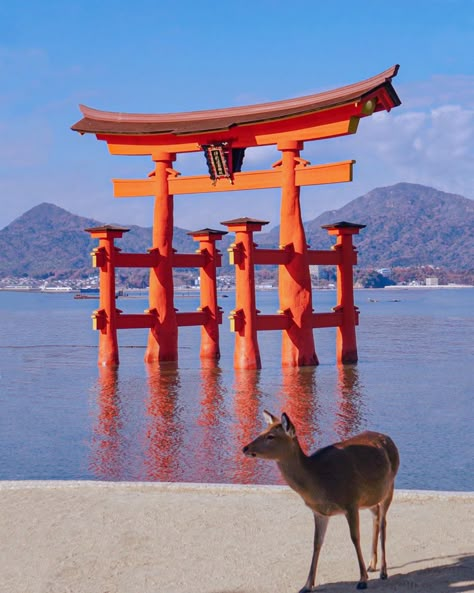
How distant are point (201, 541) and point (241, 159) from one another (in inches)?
702

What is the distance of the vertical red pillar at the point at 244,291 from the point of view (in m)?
22.3

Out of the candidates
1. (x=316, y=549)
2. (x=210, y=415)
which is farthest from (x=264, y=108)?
(x=316, y=549)

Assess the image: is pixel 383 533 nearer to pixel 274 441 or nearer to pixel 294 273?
pixel 274 441

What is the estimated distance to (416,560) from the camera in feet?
20.9

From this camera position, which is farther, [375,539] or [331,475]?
[375,539]

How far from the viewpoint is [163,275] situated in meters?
24.8

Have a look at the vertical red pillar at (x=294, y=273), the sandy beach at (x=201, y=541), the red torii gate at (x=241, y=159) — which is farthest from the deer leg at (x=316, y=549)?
the vertical red pillar at (x=294, y=273)

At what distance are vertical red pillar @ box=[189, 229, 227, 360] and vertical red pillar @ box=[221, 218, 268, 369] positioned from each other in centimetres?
351

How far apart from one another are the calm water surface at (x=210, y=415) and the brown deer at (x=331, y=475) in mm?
4592

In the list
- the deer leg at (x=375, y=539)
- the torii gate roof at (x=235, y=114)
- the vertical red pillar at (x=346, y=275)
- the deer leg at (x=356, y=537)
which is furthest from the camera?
the vertical red pillar at (x=346, y=275)

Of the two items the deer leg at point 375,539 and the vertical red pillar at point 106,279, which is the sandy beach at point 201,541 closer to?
the deer leg at point 375,539

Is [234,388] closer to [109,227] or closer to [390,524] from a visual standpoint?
[109,227]

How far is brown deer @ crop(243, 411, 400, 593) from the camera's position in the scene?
5609 mm

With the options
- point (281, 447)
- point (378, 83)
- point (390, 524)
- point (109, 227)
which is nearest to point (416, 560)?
point (390, 524)
